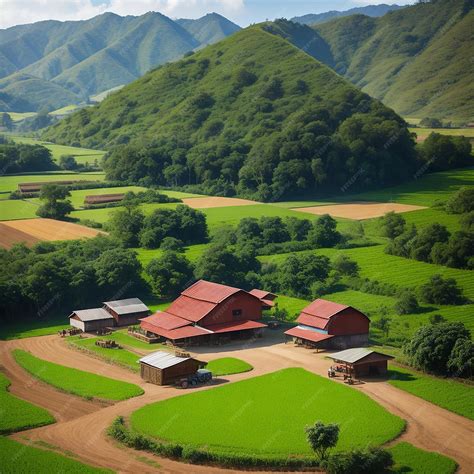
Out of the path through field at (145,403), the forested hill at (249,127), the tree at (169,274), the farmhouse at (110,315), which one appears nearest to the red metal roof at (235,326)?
the path through field at (145,403)

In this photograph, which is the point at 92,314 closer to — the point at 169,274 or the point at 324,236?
the point at 169,274

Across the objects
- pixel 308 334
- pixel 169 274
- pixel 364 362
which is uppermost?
pixel 169 274

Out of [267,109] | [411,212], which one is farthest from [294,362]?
[267,109]

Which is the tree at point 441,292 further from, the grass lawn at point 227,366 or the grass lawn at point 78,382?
the grass lawn at point 78,382

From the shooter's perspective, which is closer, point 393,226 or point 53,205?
point 393,226

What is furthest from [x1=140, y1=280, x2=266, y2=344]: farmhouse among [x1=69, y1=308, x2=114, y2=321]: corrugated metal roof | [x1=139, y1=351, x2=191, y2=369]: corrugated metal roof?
[x1=139, y1=351, x2=191, y2=369]: corrugated metal roof

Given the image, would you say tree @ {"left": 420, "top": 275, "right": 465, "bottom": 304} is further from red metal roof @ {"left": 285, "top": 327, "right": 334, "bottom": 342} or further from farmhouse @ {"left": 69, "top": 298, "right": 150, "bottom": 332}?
farmhouse @ {"left": 69, "top": 298, "right": 150, "bottom": 332}

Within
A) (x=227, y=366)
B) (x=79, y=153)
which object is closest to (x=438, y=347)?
(x=227, y=366)

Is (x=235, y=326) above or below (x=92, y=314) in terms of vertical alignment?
below
